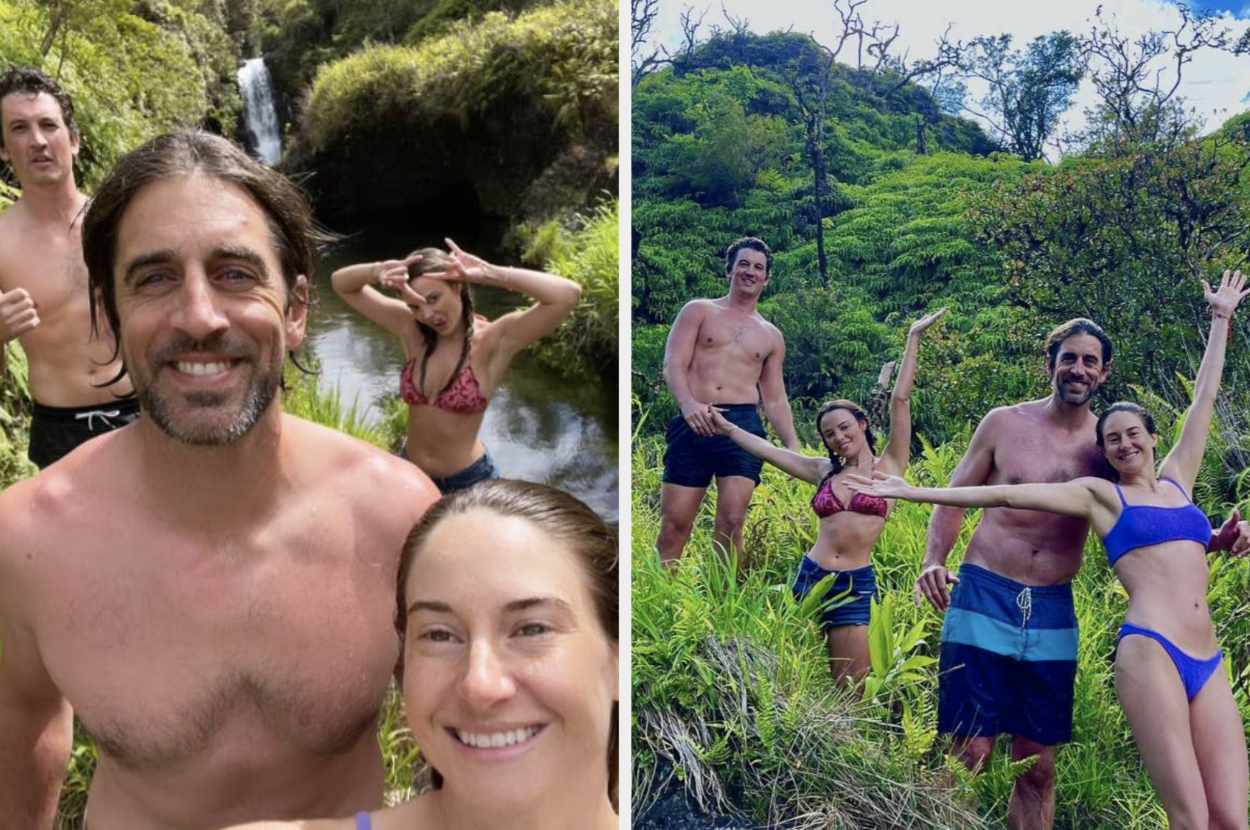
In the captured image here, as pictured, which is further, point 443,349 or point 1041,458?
point 443,349

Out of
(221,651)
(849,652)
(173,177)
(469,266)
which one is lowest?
(849,652)

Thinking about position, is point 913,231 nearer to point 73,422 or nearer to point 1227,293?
point 1227,293

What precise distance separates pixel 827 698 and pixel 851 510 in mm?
461

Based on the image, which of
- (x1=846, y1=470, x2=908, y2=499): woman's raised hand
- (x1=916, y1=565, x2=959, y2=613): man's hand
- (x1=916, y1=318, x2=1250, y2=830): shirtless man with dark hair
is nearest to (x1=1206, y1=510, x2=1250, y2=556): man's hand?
(x1=916, y1=318, x2=1250, y2=830): shirtless man with dark hair

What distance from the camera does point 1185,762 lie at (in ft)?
7.52

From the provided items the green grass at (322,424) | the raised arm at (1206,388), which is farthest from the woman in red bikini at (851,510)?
the green grass at (322,424)

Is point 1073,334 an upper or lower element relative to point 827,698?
upper

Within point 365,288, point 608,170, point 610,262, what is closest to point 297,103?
point 608,170

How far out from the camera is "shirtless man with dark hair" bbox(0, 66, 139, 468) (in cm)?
302

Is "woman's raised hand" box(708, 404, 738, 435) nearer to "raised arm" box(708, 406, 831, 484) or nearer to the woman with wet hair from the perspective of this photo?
"raised arm" box(708, 406, 831, 484)

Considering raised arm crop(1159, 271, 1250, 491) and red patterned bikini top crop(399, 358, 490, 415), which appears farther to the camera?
red patterned bikini top crop(399, 358, 490, 415)

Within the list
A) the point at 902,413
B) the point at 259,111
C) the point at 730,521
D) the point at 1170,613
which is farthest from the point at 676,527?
the point at 259,111

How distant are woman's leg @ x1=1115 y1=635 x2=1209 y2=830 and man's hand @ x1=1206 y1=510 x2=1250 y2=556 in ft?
0.91

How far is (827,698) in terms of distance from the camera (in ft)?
8.13
